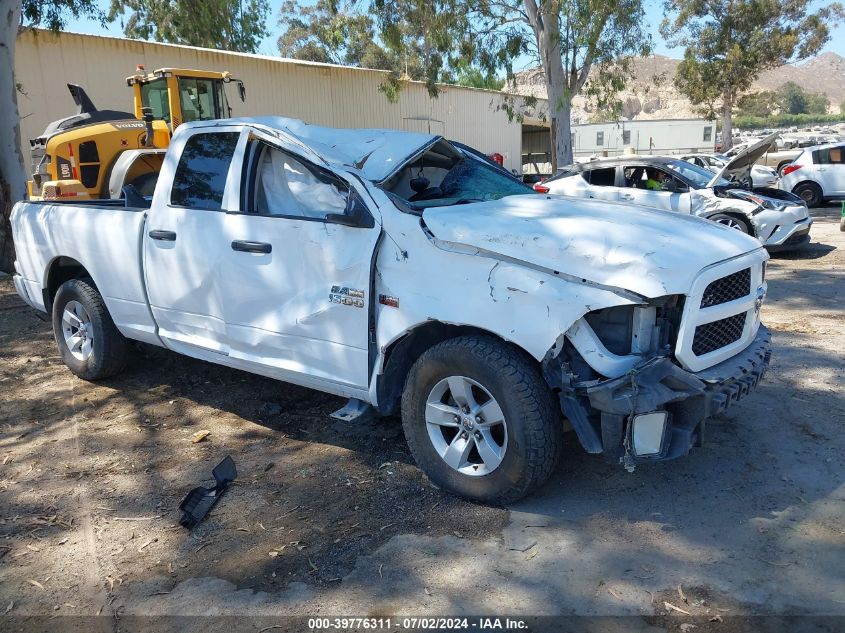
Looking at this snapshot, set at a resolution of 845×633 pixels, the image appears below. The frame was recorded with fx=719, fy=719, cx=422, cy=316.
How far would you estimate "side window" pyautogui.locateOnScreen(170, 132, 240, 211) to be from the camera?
186 inches

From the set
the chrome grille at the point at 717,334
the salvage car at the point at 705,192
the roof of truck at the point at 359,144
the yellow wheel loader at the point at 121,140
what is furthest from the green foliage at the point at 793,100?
the chrome grille at the point at 717,334

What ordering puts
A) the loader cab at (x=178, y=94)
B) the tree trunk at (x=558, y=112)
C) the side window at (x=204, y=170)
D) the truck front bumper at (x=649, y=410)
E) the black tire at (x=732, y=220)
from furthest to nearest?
the tree trunk at (x=558, y=112)
the loader cab at (x=178, y=94)
the black tire at (x=732, y=220)
the side window at (x=204, y=170)
the truck front bumper at (x=649, y=410)

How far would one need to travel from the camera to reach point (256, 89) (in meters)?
21.5

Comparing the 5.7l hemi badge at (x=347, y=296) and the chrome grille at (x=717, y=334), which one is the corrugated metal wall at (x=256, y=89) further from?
the chrome grille at (x=717, y=334)

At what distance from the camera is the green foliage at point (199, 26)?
20.8 m

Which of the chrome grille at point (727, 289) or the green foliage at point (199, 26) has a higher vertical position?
the green foliage at point (199, 26)

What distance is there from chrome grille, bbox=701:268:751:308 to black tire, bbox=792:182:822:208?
56.6 feet

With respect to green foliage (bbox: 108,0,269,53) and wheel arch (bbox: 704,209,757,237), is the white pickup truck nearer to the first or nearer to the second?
wheel arch (bbox: 704,209,757,237)

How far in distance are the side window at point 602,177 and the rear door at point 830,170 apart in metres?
9.55

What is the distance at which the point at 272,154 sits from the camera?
15.1 feet

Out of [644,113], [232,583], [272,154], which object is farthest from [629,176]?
[644,113]

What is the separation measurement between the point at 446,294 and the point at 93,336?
3475 millimetres

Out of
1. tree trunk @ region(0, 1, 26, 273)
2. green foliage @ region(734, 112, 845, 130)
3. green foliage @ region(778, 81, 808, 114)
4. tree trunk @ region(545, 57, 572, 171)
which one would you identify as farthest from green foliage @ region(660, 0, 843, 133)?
green foliage @ region(778, 81, 808, 114)

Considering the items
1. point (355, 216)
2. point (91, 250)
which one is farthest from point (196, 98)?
point (355, 216)
